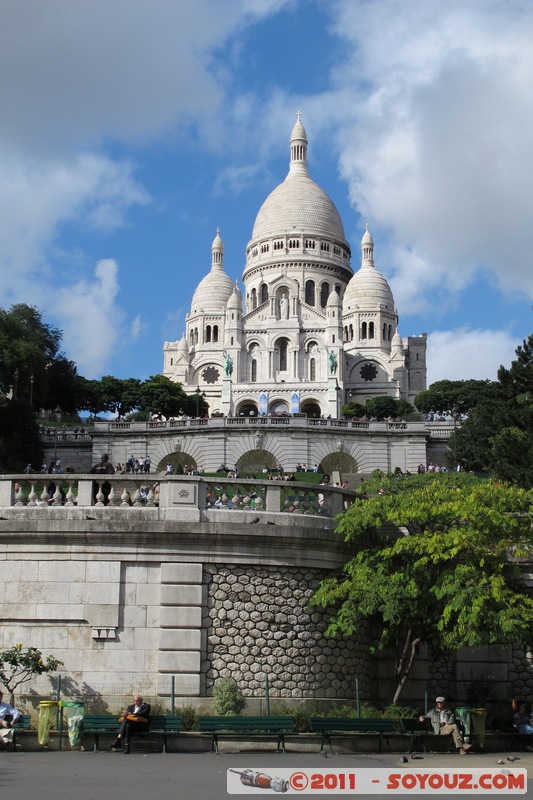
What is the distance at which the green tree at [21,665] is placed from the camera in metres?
18.3

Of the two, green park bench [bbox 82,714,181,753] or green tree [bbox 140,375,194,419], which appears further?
green tree [bbox 140,375,194,419]

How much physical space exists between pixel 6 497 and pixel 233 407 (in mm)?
106789

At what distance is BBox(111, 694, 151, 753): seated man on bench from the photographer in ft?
56.4

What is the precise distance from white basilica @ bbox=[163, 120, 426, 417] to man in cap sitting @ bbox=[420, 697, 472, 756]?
10464 cm

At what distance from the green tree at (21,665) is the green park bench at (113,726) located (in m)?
1.44

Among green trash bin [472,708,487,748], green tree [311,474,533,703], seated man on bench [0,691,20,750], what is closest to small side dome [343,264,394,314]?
green tree [311,474,533,703]

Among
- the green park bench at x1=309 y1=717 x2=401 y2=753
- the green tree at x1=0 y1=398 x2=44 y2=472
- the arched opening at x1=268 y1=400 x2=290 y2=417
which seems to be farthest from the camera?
the arched opening at x1=268 y1=400 x2=290 y2=417

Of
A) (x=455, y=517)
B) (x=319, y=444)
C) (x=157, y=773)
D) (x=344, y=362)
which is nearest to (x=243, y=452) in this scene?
(x=319, y=444)

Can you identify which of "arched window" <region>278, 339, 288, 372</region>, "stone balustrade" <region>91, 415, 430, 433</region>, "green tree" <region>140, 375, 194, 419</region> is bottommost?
"stone balustrade" <region>91, 415, 430, 433</region>

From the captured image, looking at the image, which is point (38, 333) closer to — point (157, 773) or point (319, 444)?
point (319, 444)

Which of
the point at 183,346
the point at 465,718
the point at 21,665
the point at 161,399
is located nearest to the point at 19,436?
the point at 161,399

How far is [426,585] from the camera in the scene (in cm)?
2094

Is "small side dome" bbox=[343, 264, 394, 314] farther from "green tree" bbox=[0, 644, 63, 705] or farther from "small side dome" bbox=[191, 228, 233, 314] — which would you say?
"green tree" bbox=[0, 644, 63, 705]

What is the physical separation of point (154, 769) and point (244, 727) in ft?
8.75
